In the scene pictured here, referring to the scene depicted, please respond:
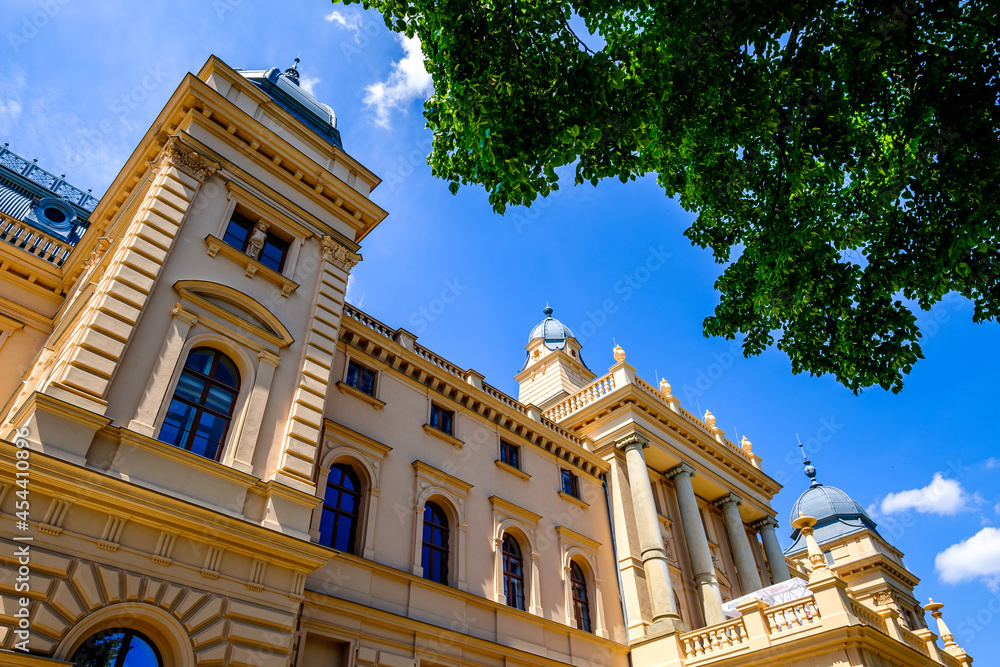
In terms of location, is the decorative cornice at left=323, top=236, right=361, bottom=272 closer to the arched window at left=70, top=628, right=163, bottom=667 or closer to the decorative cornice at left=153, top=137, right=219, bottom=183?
the decorative cornice at left=153, top=137, right=219, bottom=183

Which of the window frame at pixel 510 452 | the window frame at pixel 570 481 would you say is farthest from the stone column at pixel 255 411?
the window frame at pixel 570 481

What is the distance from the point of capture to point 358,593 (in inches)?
516

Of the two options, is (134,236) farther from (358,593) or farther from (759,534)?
(759,534)

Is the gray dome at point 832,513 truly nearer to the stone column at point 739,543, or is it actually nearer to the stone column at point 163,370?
the stone column at point 739,543

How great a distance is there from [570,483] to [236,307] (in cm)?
1328

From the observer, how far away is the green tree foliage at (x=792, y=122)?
9.22 meters

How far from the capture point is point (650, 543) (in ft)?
67.5

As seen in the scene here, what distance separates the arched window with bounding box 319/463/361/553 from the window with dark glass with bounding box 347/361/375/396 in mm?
2370

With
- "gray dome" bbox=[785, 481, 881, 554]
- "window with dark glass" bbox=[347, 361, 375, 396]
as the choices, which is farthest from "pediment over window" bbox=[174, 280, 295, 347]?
"gray dome" bbox=[785, 481, 881, 554]

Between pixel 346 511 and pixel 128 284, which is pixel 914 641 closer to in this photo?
pixel 346 511

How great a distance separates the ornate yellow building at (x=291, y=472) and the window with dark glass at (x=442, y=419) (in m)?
0.14

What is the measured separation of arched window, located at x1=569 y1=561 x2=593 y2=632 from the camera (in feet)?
60.7

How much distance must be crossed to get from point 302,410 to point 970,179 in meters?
12.3

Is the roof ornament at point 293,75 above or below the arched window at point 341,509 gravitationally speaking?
above
